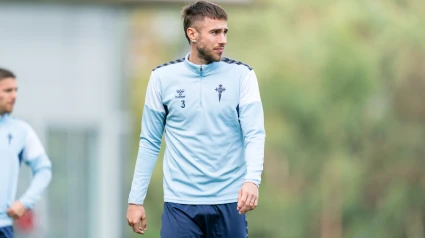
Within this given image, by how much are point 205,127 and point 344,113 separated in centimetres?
3801

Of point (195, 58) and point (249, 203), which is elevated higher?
point (195, 58)

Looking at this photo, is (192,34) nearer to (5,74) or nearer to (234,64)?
(234,64)

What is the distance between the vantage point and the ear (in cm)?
768

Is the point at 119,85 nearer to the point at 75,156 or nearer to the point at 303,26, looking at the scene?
the point at 75,156

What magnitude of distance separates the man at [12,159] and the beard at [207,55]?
8.49 ft

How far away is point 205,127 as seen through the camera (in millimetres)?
7570

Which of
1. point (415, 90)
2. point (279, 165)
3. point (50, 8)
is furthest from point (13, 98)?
point (279, 165)

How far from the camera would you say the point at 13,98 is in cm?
979

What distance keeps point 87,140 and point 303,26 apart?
19.5 metres

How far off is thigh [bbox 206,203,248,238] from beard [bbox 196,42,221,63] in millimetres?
920

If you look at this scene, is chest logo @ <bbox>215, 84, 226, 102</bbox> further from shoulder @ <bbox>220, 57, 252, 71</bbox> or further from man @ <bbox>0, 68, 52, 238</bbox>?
man @ <bbox>0, 68, 52, 238</bbox>

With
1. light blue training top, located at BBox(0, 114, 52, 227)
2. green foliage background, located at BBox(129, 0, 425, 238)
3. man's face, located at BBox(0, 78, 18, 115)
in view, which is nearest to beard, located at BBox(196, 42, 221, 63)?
man's face, located at BBox(0, 78, 18, 115)

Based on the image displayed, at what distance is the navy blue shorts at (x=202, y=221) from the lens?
757 cm

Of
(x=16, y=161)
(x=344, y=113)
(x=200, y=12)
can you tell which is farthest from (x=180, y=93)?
(x=344, y=113)
